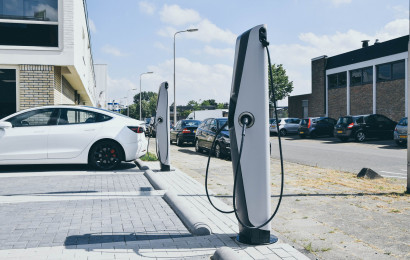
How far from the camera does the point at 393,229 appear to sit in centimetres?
452

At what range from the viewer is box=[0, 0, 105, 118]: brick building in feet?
39.2

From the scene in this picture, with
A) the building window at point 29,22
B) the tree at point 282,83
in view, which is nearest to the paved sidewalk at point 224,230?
the building window at point 29,22

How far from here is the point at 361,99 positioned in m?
32.6

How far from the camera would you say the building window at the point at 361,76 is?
3178 centimetres

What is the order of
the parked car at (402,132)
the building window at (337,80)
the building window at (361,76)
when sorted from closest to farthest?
the parked car at (402,132) → the building window at (361,76) → the building window at (337,80)

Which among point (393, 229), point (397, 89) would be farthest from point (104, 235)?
point (397, 89)

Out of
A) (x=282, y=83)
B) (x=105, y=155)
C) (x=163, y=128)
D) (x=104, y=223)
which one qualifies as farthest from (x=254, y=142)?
(x=282, y=83)

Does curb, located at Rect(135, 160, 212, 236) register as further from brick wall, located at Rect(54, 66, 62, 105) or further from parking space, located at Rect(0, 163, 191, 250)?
brick wall, located at Rect(54, 66, 62, 105)

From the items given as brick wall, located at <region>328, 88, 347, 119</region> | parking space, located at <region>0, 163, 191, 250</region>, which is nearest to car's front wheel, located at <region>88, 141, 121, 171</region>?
parking space, located at <region>0, 163, 191, 250</region>

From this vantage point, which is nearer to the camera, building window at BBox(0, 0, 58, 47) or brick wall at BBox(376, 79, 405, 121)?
building window at BBox(0, 0, 58, 47)

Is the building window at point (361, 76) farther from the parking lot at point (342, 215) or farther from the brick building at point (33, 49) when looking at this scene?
the brick building at point (33, 49)

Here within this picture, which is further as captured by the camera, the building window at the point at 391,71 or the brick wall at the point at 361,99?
the brick wall at the point at 361,99

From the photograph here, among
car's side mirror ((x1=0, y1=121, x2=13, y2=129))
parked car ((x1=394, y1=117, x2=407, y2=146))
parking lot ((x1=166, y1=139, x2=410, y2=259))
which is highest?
car's side mirror ((x1=0, y1=121, x2=13, y2=129))

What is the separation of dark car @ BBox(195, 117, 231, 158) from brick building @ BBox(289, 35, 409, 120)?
17.4 meters
